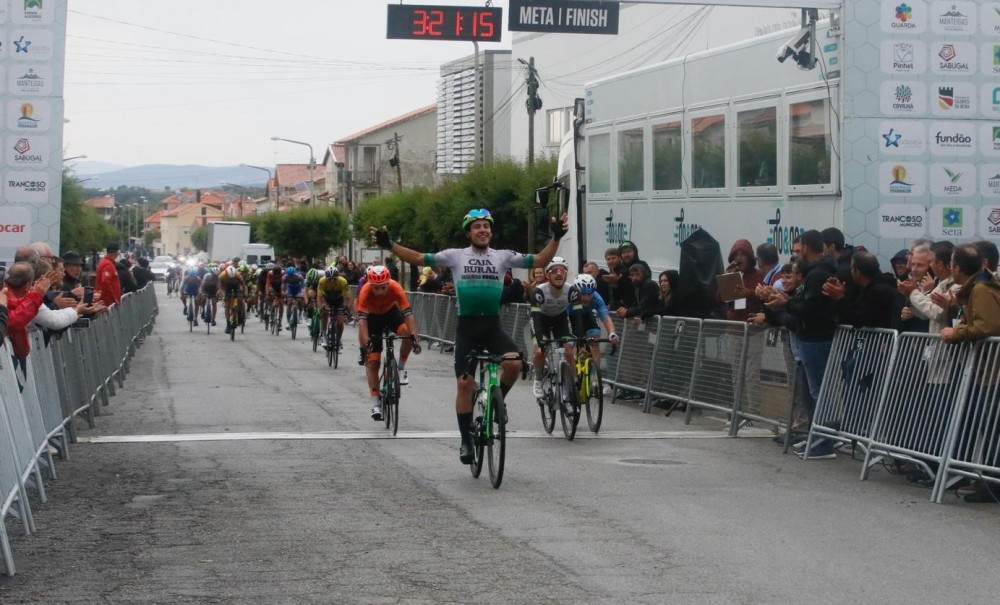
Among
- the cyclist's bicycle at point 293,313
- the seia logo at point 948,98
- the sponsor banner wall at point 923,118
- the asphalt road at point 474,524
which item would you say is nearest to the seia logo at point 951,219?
the sponsor banner wall at point 923,118

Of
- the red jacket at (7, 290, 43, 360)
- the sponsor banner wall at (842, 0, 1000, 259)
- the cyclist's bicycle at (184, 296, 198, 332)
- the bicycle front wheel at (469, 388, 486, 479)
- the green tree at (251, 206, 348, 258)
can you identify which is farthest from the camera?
the green tree at (251, 206, 348, 258)

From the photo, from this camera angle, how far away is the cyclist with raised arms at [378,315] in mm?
14273

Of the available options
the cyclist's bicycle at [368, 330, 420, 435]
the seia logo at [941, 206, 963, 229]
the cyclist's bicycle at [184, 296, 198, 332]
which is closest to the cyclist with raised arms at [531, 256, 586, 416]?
the cyclist's bicycle at [368, 330, 420, 435]

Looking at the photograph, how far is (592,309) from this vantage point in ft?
48.3

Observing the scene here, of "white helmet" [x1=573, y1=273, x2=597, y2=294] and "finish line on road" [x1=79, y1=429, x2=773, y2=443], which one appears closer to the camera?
"finish line on road" [x1=79, y1=429, x2=773, y2=443]

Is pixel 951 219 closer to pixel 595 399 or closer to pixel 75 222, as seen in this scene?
pixel 595 399

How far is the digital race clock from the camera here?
57.8 feet

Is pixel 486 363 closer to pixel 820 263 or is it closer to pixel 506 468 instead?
pixel 506 468

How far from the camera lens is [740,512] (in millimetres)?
9141

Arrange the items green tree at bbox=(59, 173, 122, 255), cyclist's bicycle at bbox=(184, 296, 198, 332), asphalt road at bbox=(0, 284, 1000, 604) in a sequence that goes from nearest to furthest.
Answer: asphalt road at bbox=(0, 284, 1000, 604), cyclist's bicycle at bbox=(184, 296, 198, 332), green tree at bbox=(59, 173, 122, 255)

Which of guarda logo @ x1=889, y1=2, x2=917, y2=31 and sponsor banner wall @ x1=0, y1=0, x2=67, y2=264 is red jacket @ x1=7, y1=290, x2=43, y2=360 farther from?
guarda logo @ x1=889, y1=2, x2=917, y2=31

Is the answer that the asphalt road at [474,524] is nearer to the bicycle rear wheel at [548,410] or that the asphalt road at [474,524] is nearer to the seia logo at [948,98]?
the bicycle rear wheel at [548,410]

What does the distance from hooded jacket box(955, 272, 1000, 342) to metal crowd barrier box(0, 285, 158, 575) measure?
6.25 m

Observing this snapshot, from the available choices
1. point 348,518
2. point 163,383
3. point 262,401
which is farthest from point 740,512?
point 163,383
